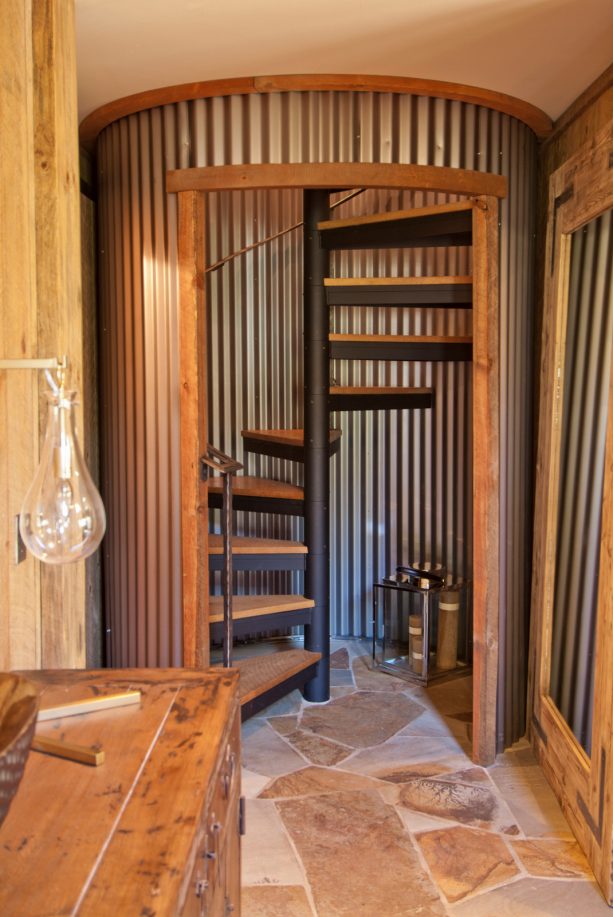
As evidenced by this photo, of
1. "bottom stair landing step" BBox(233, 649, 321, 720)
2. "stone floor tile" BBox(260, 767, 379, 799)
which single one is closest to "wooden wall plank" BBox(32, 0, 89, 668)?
"stone floor tile" BBox(260, 767, 379, 799)

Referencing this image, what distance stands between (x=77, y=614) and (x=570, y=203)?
7.30 ft

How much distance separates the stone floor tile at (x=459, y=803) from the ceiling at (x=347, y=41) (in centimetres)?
270

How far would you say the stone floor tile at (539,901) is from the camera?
2.46m

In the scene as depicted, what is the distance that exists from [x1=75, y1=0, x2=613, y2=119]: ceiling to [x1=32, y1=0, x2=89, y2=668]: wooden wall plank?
63 centimetres

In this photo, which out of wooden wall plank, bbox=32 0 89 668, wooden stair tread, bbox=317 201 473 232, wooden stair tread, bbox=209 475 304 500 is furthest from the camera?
wooden stair tread, bbox=209 475 304 500

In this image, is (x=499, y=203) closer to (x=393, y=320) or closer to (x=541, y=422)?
(x=541, y=422)

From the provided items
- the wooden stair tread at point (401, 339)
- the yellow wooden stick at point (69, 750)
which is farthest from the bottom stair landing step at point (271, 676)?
the yellow wooden stick at point (69, 750)

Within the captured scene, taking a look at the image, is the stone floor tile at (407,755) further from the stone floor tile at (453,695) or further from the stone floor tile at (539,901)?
the stone floor tile at (539,901)

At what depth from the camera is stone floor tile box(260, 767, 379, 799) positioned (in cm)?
319

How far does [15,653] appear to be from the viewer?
2055 mm

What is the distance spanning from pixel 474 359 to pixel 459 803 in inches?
66.2

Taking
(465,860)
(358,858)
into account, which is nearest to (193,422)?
(358,858)

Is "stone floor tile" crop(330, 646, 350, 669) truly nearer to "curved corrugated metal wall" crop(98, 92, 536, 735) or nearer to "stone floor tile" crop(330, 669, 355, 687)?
"stone floor tile" crop(330, 669, 355, 687)

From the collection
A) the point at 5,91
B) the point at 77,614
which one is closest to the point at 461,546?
the point at 77,614
